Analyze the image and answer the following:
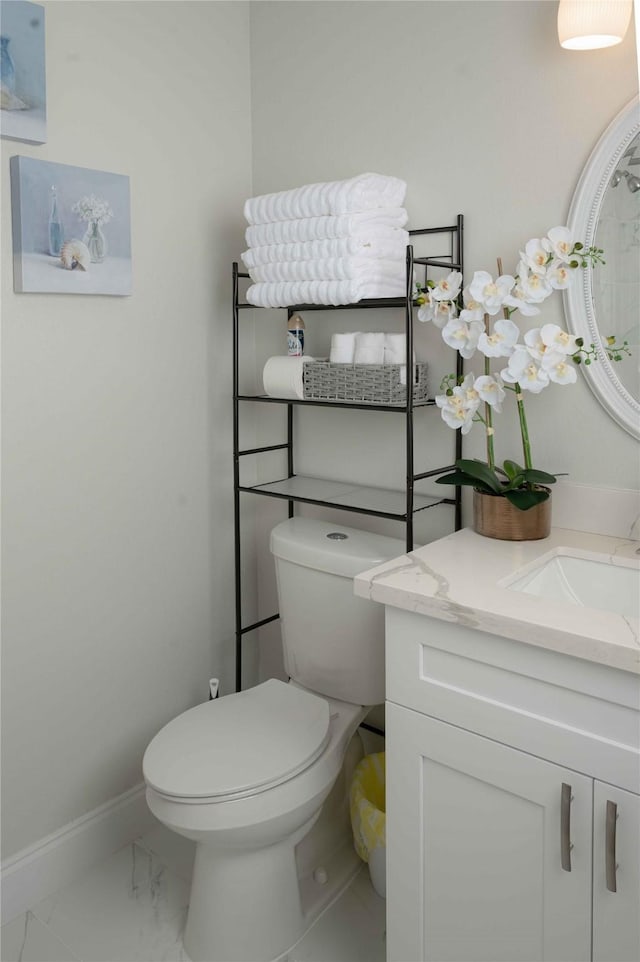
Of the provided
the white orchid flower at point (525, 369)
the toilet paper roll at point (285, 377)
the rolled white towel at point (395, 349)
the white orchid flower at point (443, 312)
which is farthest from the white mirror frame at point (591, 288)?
the toilet paper roll at point (285, 377)

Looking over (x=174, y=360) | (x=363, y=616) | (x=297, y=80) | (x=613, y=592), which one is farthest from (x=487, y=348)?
(x=297, y=80)

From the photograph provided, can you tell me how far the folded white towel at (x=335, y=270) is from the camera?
68.7 inches

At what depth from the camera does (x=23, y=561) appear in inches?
71.6

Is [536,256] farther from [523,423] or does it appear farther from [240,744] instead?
[240,744]

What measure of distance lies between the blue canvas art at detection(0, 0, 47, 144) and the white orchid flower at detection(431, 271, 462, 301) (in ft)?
3.10

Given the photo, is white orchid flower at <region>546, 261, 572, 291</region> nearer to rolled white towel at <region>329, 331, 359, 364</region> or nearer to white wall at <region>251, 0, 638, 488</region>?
white wall at <region>251, 0, 638, 488</region>

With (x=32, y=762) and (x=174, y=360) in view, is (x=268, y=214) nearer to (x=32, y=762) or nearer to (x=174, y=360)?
(x=174, y=360)

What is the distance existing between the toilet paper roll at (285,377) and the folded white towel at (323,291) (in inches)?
5.8

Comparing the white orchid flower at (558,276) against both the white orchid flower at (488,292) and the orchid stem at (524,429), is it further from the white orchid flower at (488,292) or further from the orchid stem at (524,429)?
the orchid stem at (524,429)

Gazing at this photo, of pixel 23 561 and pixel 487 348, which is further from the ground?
pixel 487 348

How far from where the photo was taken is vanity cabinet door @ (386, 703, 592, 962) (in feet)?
4.05

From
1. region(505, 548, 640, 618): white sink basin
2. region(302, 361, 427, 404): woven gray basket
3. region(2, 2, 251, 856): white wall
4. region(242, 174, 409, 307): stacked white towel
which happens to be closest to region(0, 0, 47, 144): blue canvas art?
region(2, 2, 251, 856): white wall

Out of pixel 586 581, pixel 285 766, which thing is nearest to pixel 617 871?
pixel 586 581

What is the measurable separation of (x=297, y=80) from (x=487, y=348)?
3.45ft
